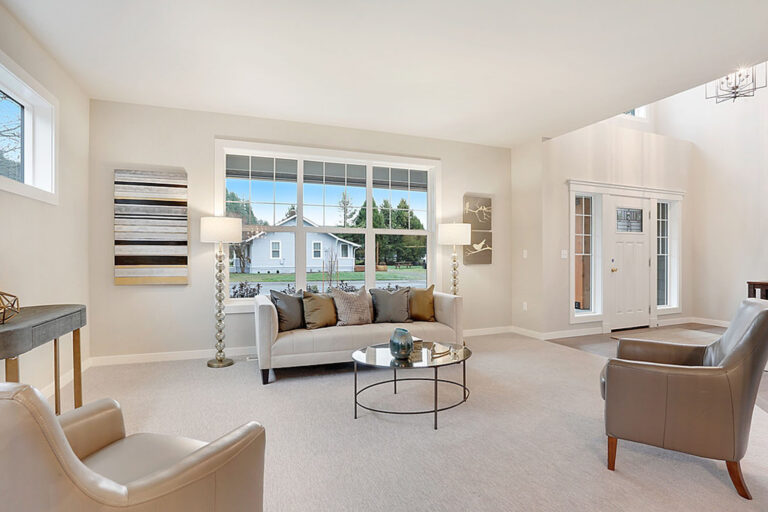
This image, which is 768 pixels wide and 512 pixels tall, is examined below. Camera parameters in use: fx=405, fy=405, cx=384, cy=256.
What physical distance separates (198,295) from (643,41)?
455 cm

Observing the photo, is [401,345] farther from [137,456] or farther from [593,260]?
[593,260]

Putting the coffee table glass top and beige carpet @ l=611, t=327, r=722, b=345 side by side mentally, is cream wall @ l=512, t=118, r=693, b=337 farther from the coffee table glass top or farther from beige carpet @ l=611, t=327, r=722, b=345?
the coffee table glass top

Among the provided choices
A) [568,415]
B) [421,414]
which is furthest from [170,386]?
[568,415]

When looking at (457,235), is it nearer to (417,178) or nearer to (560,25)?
(417,178)

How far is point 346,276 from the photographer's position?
5.00m

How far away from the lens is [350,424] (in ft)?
8.69

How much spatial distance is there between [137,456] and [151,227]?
3.31m

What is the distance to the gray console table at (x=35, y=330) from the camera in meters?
1.94

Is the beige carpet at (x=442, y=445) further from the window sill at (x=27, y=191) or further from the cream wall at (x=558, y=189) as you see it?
the cream wall at (x=558, y=189)

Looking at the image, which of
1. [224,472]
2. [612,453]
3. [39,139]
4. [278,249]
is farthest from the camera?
[278,249]

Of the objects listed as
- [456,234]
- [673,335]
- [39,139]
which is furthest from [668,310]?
[39,139]

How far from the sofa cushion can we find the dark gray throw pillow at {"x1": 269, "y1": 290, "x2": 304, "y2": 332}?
8cm

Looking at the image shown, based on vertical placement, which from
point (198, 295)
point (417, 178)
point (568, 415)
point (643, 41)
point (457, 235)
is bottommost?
point (568, 415)

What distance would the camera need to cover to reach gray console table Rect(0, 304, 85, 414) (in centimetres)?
194
